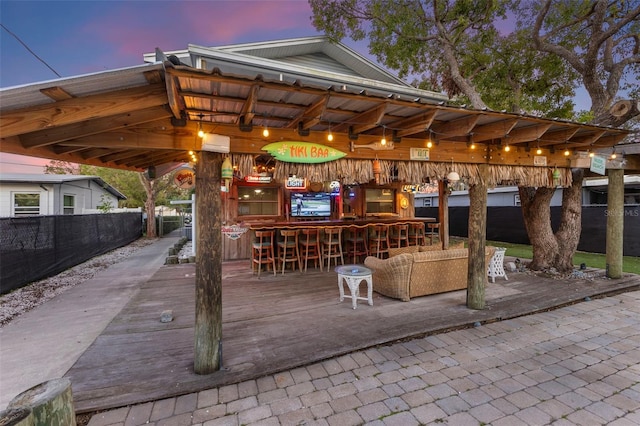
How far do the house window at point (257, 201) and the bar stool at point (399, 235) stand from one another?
12.4 ft

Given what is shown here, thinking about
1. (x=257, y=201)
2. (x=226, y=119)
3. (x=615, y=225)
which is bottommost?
(x=615, y=225)

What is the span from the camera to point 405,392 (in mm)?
2605

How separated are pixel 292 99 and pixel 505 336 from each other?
3.98m

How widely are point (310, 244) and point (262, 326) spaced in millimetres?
3418

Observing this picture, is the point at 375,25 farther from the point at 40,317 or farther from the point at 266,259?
the point at 40,317

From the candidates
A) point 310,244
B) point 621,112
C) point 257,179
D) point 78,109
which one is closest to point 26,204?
point 257,179

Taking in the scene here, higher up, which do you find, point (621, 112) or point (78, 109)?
point (621, 112)

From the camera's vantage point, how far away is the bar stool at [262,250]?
21.7 ft

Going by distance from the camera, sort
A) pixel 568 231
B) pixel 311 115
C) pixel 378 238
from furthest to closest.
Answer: pixel 378 238
pixel 568 231
pixel 311 115

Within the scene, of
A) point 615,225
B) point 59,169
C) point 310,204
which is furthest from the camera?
point 59,169

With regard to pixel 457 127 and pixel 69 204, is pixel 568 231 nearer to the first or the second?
pixel 457 127

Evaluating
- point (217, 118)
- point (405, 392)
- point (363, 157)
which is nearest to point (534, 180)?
point (363, 157)

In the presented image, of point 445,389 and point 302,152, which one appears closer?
point 445,389

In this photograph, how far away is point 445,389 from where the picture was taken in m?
2.65
